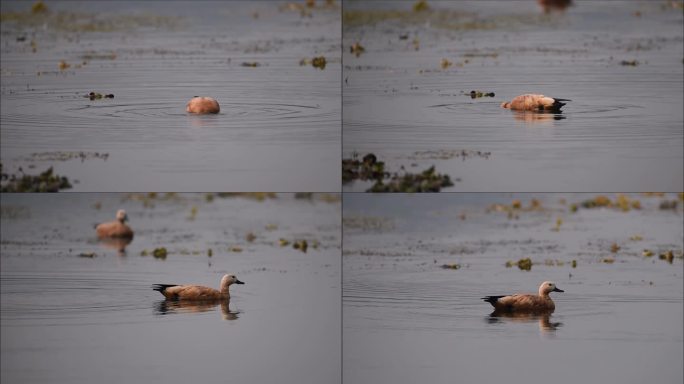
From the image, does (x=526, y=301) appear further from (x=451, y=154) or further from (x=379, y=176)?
(x=379, y=176)

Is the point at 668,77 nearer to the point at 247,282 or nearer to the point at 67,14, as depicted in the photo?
the point at 247,282

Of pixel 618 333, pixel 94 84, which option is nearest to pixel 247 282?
pixel 94 84

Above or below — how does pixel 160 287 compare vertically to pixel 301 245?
below

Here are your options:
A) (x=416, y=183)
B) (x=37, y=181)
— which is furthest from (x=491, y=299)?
(x=37, y=181)

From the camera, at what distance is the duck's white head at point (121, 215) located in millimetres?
8273

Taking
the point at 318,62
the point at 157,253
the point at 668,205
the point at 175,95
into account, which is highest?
the point at 318,62

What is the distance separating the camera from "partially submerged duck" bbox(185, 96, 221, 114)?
8297mm

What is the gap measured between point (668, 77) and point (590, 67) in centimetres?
41

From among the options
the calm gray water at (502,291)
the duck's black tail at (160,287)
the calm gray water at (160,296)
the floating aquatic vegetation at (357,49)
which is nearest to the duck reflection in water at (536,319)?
the calm gray water at (502,291)

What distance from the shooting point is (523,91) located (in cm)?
839

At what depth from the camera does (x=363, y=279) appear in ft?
26.8

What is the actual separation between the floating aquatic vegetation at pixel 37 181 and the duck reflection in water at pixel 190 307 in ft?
2.57

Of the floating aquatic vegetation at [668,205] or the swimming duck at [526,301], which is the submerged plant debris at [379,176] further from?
the floating aquatic vegetation at [668,205]

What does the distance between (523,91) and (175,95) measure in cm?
183
